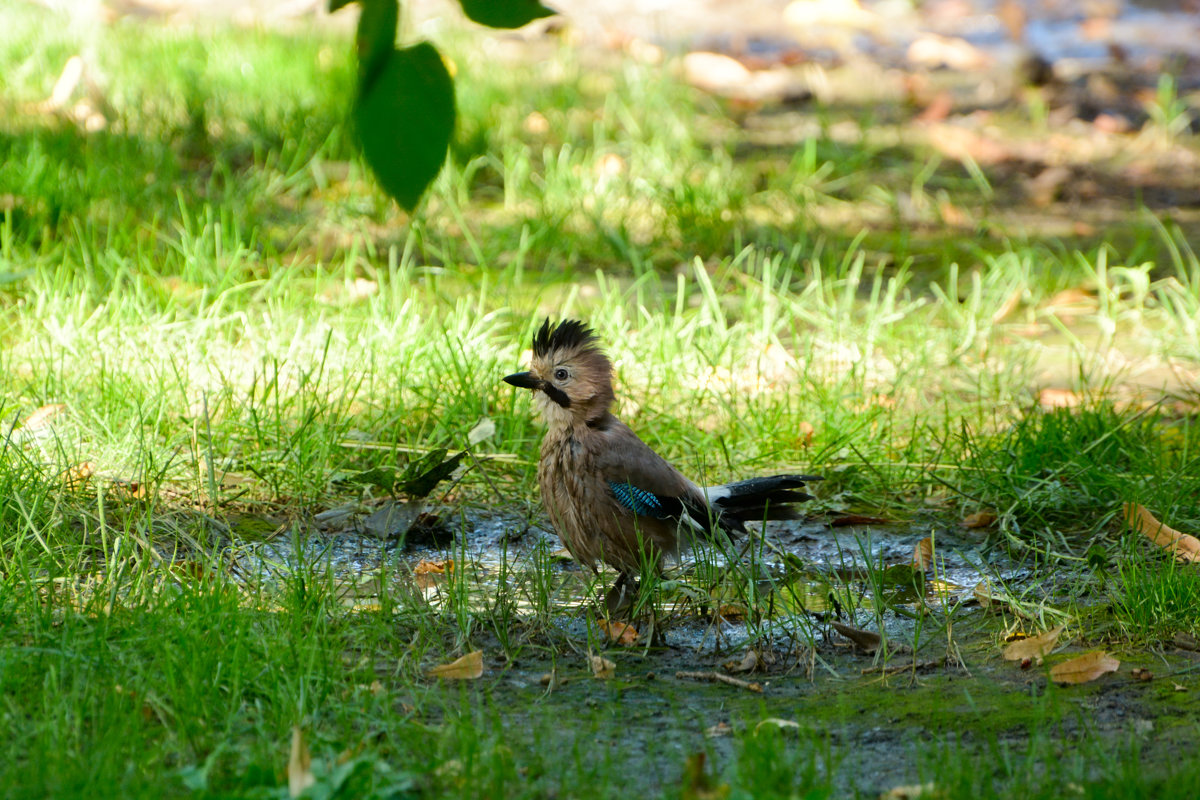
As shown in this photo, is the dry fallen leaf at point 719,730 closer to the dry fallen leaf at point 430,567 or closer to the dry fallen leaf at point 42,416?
the dry fallen leaf at point 430,567

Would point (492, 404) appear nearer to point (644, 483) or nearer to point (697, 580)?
point (644, 483)

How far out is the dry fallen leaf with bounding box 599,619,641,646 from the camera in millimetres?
3307

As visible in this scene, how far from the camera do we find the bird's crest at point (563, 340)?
149 inches

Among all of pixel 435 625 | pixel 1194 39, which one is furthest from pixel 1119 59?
pixel 435 625

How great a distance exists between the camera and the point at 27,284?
5.16m

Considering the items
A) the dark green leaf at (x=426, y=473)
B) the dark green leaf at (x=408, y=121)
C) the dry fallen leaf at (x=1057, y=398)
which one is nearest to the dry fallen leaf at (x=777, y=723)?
the dark green leaf at (x=426, y=473)

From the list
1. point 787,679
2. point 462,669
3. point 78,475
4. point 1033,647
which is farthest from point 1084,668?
point 78,475

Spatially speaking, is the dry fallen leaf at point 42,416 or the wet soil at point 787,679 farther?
the dry fallen leaf at point 42,416

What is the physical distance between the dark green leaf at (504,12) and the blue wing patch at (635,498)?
7.07ft

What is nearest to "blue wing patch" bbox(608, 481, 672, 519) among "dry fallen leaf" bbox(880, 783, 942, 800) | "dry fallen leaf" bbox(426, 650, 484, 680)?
"dry fallen leaf" bbox(426, 650, 484, 680)

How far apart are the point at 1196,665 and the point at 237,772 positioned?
214cm

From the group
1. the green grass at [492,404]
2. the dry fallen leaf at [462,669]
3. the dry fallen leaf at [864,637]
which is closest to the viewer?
the green grass at [492,404]

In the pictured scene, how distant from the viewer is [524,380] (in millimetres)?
3779

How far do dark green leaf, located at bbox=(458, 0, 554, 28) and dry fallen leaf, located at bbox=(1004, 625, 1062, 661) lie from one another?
2.22m
